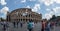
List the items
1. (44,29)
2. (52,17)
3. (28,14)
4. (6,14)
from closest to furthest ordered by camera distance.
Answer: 1. (44,29)
2. (52,17)
3. (6,14)
4. (28,14)

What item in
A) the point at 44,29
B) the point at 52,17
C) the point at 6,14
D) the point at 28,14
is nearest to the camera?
the point at 44,29

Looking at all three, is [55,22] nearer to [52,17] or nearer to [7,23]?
[52,17]

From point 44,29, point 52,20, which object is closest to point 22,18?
point 52,20

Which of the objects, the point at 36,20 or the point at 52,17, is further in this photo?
the point at 36,20

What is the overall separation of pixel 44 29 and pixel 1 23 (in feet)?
11.7

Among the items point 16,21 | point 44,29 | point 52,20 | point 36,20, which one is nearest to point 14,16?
point 16,21

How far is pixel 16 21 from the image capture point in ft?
42.8

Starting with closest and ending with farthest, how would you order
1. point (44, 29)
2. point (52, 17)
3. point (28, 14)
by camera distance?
point (44, 29), point (52, 17), point (28, 14)

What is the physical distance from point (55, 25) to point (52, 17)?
0.75 meters

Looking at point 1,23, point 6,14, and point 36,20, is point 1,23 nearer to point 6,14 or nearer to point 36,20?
point 6,14

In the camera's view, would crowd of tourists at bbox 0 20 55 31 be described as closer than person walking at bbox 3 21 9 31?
Yes

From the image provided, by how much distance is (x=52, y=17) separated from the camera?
11.8 m

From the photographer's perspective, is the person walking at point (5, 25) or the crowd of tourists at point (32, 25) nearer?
the crowd of tourists at point (32, 25)

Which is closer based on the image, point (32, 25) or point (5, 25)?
point (32, 25)
